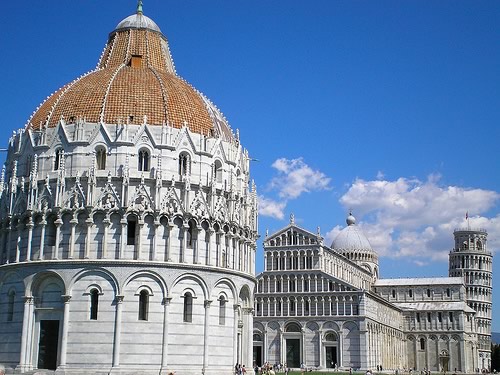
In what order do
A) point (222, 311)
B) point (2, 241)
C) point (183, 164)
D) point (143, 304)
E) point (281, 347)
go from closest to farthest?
point (143, 304) → point (222, 311) → point (183, 164) → point (2, 241) → point (281, 347)

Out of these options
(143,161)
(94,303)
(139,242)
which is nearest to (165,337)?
(94,303)

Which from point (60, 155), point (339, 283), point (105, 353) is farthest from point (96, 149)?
point (339, 283)

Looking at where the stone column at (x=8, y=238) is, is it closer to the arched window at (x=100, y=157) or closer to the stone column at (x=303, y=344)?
the arched window at (x=100, y=157)

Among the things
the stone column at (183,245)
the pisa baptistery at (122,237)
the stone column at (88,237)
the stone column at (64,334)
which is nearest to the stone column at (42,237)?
the pisa baptistery at (122,237)

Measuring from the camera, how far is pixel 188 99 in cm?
5631

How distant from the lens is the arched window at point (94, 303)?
157 feet

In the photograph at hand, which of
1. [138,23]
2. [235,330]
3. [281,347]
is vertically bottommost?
[281,347]

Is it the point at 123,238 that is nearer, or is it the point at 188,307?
the point at 123,238

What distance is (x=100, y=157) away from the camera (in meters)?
51.2

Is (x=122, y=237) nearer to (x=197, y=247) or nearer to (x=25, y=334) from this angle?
(x=197, y=247)

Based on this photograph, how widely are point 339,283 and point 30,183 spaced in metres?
56.7

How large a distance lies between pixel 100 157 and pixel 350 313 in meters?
55.8

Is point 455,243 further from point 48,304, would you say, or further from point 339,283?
point 48,304

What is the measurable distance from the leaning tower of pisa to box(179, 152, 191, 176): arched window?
333ft
